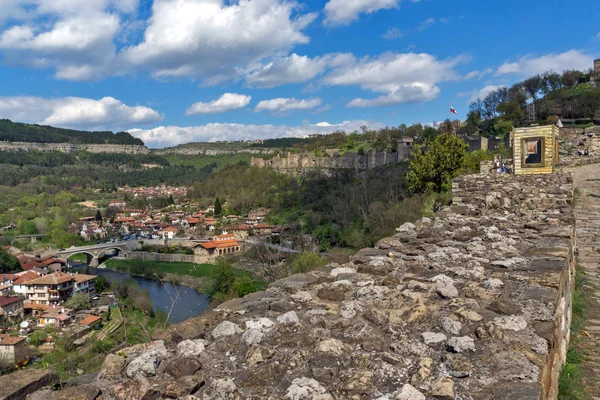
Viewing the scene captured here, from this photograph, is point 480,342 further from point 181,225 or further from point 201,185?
point 201,185

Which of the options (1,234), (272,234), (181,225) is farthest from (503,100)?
(1,234)

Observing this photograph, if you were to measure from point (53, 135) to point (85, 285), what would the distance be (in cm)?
13067

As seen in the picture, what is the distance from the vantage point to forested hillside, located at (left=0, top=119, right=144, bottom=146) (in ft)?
442

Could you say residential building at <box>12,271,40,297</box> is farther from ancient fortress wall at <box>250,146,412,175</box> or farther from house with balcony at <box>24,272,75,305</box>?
ancient fortress wall at <box>250,146,412,175</box>

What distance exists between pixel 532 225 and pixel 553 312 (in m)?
2.76

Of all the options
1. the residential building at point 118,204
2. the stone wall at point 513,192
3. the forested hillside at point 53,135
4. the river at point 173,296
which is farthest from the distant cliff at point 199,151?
the stone wall at point 513,192

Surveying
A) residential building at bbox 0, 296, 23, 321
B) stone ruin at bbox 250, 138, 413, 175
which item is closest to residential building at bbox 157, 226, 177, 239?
stone ruin at bbox 250, 138, 413, 175

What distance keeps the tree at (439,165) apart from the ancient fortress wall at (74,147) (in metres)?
140

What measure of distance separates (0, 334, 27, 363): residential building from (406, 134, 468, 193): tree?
17632 millimetres

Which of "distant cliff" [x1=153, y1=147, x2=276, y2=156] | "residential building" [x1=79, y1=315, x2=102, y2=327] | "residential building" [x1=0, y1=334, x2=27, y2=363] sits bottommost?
"residential building" [x1=79, y1=315, x2=102, y2=327]

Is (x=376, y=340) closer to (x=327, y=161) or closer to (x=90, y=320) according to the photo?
(x=90, y=320)

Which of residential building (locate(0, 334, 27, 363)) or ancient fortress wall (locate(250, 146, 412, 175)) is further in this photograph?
ancient fortress wall (locate(250, 146, 412, 175))

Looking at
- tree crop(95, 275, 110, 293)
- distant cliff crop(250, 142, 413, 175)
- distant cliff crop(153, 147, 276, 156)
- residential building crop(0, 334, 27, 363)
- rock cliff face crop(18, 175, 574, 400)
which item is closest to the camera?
rock cliff face crop(18, 175, 574, 400)

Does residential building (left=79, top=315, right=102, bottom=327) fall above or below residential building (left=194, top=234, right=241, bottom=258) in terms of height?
below
